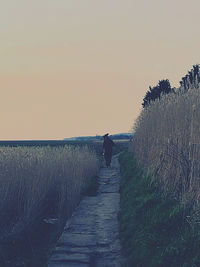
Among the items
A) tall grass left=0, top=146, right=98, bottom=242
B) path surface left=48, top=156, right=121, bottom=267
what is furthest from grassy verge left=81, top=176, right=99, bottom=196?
path surface left=48, top=156, right=121, bottom=267

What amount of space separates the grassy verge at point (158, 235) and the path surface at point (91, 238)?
22 cm

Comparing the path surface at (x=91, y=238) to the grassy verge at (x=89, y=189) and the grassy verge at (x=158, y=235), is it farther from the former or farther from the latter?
the grassy verge at (x=89, y=189)

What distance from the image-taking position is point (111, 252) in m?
5.55

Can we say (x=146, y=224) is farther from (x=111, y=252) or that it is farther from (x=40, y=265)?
(x=40, y=265)

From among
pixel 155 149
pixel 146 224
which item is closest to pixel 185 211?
pixel 146 224

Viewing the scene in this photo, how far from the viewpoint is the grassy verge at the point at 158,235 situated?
4.53 m

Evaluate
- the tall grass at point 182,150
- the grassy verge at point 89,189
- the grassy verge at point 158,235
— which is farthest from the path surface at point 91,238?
the tall grass at point 182,150

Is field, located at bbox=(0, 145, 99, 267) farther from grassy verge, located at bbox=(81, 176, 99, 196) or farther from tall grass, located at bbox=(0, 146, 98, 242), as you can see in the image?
grassy verge, located at bbox=(81, 176, 99, 196)

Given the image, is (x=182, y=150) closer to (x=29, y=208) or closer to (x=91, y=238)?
(x=91, y=238)

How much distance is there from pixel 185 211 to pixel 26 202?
374 centimetres

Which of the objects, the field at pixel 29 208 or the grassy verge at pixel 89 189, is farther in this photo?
the grassy verge at pixel 89 189

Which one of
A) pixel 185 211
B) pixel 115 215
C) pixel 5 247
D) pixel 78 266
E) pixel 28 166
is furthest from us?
pixel 28 166

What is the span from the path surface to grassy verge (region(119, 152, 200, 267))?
22 cm

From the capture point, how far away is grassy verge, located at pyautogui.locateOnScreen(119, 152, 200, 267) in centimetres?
453
